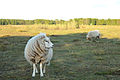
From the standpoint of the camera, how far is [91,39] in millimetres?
22859

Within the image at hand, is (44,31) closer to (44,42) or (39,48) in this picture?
(39,48)

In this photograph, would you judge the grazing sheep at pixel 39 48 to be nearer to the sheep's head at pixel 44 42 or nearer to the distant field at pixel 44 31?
the sheep's head at pixel 44 42

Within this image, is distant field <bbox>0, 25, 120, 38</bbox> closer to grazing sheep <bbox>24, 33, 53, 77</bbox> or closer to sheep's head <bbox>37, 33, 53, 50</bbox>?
grazing sheep <bbox>24, 33, 53, 77</bbox>

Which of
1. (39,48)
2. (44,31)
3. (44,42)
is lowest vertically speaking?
(44,31)

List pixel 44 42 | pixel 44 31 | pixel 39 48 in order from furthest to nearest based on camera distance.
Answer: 1. pixel 44 31
2. pixel 39 48
3. pixel 44 42

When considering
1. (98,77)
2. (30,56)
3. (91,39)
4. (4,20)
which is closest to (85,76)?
(98,77)

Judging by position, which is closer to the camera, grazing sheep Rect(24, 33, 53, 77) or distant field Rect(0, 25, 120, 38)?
grazing sheep Rect(24, 33, 53, 77)

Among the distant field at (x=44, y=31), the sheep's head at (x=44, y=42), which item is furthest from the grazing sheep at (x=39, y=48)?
the distant field at (x=44, y=31)

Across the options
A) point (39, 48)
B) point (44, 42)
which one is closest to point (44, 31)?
point (39, 48)

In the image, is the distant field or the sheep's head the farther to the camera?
the distant field

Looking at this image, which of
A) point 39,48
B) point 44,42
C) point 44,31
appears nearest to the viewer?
point 44,42

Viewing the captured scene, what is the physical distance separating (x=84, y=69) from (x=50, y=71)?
5.57 ft

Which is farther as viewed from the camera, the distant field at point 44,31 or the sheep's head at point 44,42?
the distant field at point 44,31

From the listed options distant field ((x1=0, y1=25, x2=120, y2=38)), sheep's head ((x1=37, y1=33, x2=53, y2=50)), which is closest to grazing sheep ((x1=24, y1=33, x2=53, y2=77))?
sheep's head ((x1=37, y1=33, x2=53, y2=50))
